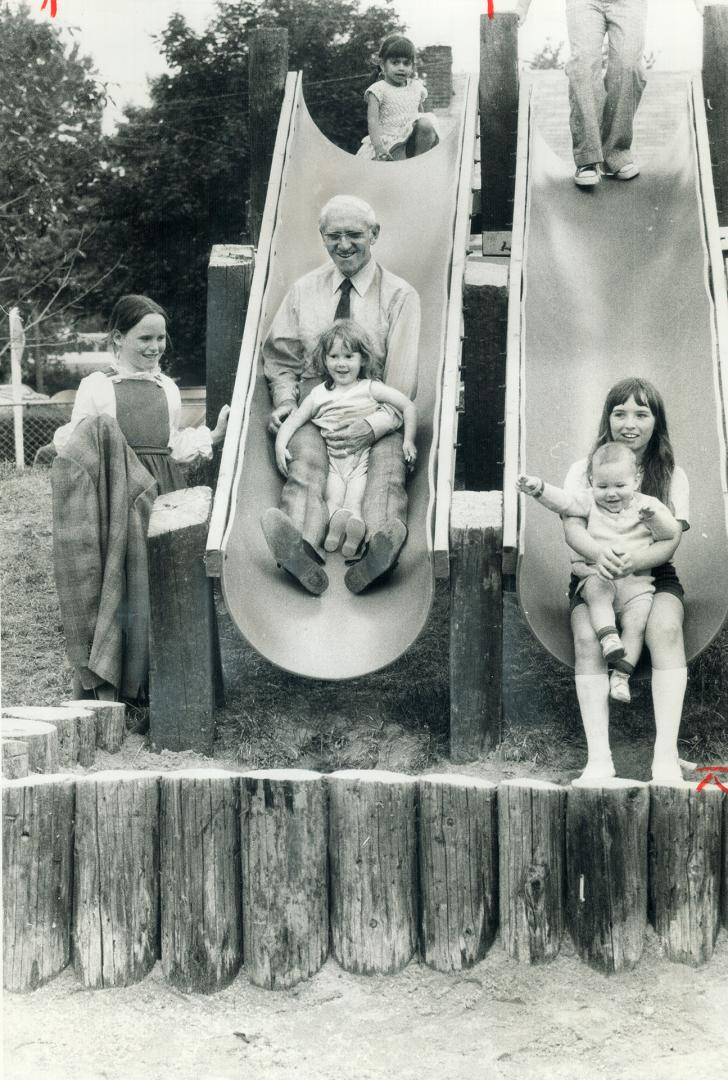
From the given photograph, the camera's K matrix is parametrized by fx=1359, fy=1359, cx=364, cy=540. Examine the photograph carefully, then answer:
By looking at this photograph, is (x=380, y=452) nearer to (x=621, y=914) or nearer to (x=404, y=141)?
(x=621, y=914)

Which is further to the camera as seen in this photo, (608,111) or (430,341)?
(608,111)

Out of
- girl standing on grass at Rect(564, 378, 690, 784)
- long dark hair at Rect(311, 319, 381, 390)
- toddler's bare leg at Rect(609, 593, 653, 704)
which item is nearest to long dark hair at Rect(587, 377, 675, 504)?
girl standing on grass at Rect(564, 378, 690, 784)

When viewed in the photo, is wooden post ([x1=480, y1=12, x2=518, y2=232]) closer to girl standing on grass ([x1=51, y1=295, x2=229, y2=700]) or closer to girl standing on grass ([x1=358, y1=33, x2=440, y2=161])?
girl standing on grass ([x1=358, y1=33, x2=440, y2=161])

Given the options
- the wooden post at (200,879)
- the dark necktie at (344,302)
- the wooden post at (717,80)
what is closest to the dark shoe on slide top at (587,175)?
the wooden post at (717,80)

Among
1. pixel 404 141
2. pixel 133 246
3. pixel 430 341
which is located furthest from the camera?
pixel 133 246

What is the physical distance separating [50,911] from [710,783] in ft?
5.44

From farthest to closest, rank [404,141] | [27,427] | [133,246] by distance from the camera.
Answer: [133,246]
[27,427]
[404,141]

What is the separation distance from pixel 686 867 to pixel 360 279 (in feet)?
10.7

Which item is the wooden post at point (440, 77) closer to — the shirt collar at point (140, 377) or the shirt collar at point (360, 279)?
the shirt collar at point (360, 279)

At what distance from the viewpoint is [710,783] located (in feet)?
10.9

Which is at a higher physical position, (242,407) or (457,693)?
(242,407)

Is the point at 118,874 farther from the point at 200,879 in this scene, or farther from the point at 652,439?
the point at 652,439

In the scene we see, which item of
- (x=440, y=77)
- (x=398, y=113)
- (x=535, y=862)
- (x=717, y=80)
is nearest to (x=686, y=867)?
(x=535, y=862)

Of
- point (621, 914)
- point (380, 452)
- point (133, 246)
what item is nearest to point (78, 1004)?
point (621, 914)
